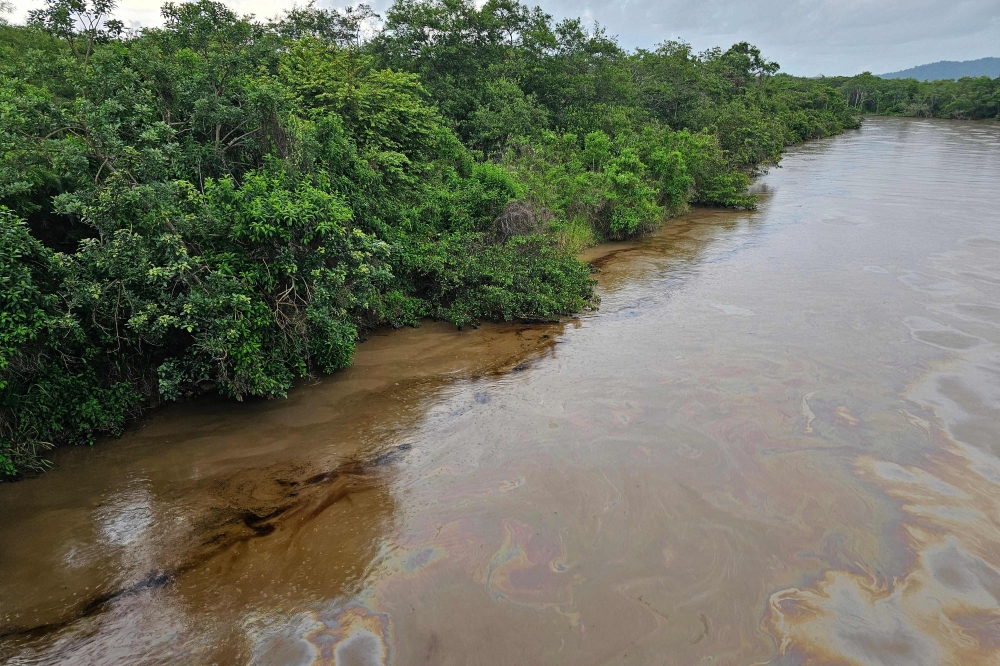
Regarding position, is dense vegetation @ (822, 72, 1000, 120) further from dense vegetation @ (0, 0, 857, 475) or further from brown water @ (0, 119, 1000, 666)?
brown water @ (0, 119, 1000, 666)

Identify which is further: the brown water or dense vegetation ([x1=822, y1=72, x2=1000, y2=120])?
dense vegetation ([x1=822, y1=72, x2=1000, y2=120])

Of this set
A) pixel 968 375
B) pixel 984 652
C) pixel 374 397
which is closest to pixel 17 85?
pixel 374 397

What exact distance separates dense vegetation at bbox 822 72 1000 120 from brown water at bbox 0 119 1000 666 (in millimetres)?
59163

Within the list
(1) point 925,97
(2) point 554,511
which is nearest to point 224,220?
(2) point 554,511

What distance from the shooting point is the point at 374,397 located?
8.14 metres

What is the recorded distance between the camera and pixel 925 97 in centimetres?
6159

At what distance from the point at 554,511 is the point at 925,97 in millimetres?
75296

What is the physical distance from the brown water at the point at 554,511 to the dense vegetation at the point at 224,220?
0.69 metres

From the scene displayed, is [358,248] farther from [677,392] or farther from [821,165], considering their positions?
[821,165]

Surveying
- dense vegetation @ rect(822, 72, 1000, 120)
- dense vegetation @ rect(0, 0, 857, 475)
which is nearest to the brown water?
dense vegetation @ rect(0, 0, 857, 475)

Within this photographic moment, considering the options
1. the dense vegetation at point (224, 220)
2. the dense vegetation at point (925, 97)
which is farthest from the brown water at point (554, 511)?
the dense vegetation at point (925, 97)

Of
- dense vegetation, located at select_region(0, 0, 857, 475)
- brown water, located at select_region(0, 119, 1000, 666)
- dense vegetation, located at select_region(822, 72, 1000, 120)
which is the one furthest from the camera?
dense vegetation, located at select_region(822, 72, 1000, 120)

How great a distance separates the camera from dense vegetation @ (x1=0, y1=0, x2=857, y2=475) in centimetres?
647

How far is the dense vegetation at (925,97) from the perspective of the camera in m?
55.0
